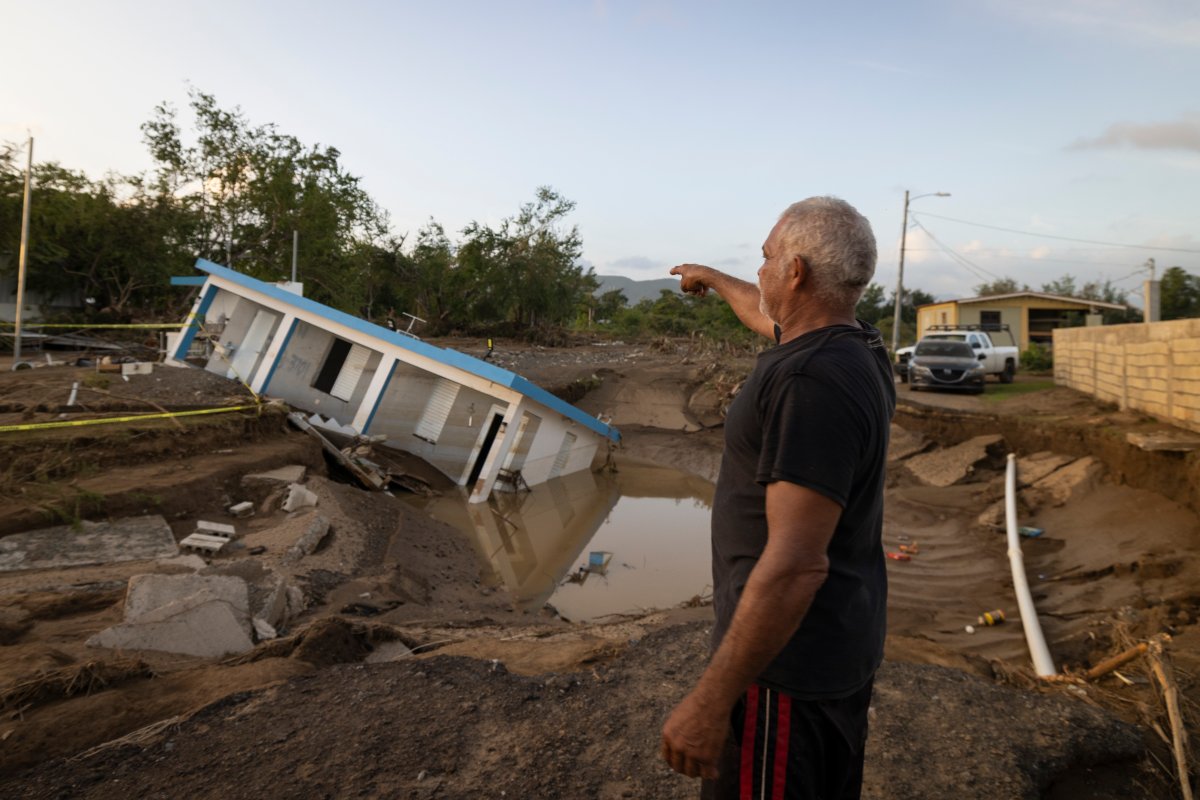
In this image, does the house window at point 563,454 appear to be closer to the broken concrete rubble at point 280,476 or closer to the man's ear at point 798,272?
the broken concrete rubble at point 280,476

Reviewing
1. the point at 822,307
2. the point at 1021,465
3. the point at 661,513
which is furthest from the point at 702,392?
the point at 822,307

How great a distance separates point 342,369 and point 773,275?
14386 mm

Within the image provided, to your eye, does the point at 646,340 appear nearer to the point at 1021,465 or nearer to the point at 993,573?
the point at 1021,465

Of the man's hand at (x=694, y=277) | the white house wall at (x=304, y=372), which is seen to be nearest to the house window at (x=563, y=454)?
the white house wall at (x=304, y=372)

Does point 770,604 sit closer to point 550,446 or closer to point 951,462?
point 951,462

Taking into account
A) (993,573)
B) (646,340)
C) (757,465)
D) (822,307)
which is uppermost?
(646,340)

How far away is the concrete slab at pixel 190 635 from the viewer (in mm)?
4746

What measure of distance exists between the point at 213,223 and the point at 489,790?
28.0 metres

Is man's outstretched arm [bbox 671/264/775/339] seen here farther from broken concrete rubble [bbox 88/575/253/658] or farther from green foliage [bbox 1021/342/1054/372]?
green foliage [bbox 1021/342/1054/372]

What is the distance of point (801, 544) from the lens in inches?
63.3

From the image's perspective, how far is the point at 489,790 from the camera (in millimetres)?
3010

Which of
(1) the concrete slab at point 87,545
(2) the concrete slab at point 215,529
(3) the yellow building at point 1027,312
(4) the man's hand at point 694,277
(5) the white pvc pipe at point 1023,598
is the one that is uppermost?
(3) the yellow building at point 1027,312

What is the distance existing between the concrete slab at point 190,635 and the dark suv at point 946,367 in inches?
722

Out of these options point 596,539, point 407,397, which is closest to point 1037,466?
point 596,539
